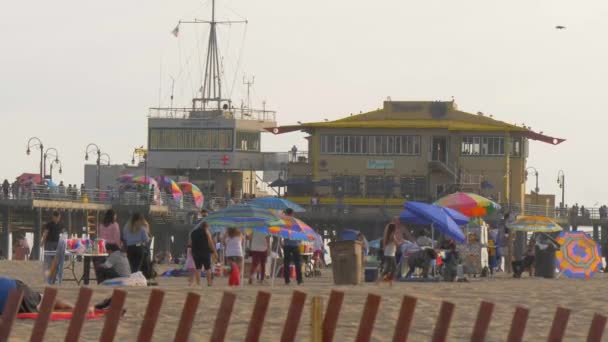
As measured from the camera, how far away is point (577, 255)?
32250 mm

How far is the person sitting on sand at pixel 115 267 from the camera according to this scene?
20516 millimetres

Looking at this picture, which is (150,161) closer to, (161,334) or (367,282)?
(367,282)

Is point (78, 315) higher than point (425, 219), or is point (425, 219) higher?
point (425, 219)

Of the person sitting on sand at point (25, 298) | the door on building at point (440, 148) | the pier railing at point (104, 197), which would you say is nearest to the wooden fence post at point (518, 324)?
the person sitting on sand at point (25, 298)

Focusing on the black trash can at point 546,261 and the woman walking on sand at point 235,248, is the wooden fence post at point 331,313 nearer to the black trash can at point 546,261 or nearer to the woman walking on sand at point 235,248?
the woman walking on sand at point 235,248

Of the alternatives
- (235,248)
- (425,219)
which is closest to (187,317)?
(235,248)

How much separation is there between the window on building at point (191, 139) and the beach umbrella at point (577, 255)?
58.7 meters

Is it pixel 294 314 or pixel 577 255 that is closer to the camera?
pixel 294 314

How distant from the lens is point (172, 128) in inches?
3588

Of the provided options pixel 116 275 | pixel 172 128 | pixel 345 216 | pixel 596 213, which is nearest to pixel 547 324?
pixel 116 275

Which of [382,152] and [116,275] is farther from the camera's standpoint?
[382,152]

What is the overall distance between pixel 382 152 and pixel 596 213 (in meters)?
13.0

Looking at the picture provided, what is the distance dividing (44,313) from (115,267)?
12370 mm

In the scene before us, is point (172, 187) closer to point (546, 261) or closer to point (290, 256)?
point (546, 261)
